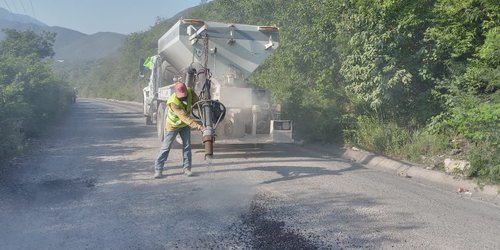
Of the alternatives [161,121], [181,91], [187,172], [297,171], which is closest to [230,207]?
[187,172]

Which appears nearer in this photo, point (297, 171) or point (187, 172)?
point (187, 172)

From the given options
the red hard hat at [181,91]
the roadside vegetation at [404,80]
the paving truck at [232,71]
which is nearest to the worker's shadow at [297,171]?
the paving truck at [232,71]

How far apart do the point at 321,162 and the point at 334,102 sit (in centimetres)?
372

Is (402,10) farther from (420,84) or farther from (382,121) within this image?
(382,121)

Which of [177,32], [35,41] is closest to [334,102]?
[177,32]

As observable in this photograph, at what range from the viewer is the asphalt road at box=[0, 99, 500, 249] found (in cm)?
479

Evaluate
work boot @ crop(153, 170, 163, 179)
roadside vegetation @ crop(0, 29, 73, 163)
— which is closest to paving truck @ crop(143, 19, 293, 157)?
work boot @ crop(153, 170, 163, 179)

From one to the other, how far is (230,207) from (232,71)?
207 inches

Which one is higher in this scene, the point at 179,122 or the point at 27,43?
the point at 27,43

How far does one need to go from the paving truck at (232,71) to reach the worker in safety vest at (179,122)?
105 cm

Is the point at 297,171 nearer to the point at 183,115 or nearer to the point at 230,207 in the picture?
the point at 183,115

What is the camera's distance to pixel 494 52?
292 inches

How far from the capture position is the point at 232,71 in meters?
10.7

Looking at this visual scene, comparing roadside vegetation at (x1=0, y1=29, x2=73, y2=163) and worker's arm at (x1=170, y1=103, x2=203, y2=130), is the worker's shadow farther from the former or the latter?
roadside vegetation at (x1=0, y1=29, x2=73, y2=163)
